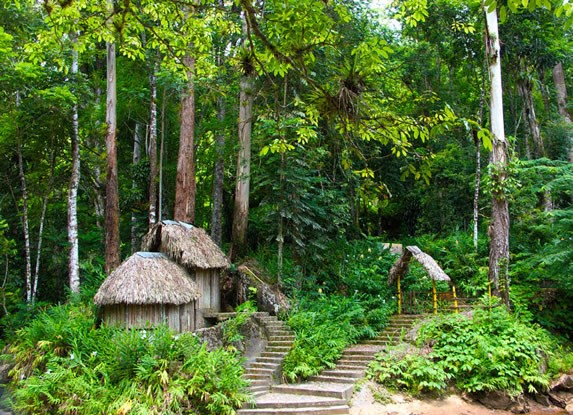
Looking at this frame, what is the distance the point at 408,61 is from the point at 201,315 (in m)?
11.7

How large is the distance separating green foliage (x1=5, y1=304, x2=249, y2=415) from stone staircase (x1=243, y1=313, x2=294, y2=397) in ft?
1.91

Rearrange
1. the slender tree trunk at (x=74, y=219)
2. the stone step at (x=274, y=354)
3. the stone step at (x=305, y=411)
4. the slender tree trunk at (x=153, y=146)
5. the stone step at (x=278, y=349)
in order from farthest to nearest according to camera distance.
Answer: the slender tree trunk at (x=153, y=146) < the slender tree trunk at (x=74, y=219) < the stone step at (x=278, y=349) < the stone step at (x=274, y=354) < the stone step at (x=305, y=411)

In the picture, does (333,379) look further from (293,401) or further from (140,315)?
(140,315)

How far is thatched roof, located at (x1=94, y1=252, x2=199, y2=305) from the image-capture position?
331 inches

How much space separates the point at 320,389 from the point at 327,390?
0.15 metres

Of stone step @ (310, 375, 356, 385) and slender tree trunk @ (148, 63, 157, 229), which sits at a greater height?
slender tree trunk @ (148, 63, 157, 229)

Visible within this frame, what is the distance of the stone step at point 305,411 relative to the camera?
301 inches

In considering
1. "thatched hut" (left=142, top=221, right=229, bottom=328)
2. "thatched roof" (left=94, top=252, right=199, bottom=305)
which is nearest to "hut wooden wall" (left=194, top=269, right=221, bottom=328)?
"thatched hut" (left=142, top=221, right=229, bottom=328)

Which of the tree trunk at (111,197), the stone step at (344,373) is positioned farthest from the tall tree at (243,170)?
the stone step at (344,373)

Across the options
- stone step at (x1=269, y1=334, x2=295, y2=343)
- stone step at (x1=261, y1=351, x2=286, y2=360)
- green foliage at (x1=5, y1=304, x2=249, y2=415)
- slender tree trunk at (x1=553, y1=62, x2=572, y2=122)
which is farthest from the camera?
slender tree trunk at (x1=553, y1=62, x2=572, y2=122)

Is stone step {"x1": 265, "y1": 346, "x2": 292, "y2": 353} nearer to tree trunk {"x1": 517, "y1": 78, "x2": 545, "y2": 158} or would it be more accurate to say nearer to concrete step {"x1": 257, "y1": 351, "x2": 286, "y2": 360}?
concrete step {"x1": 257, "y1": 351, "x2": 286, "y2": 360}

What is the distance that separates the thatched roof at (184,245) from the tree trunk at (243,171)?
1974 mm

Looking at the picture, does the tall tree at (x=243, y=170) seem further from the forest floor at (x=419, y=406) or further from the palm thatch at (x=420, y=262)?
the forest floor at (x=419, y=406)

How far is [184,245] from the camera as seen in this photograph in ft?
31.6
